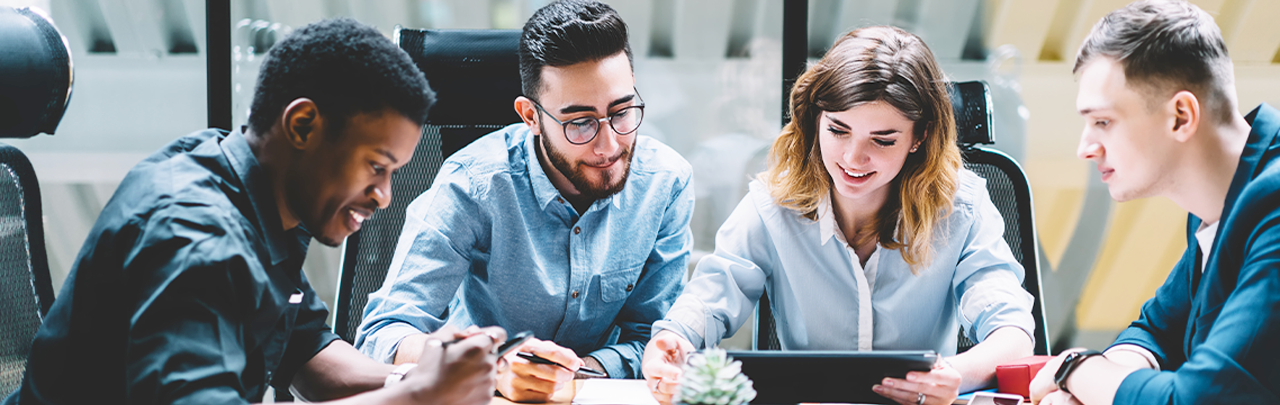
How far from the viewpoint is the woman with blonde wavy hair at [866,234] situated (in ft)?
4.79

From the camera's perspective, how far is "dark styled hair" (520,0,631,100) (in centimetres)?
154

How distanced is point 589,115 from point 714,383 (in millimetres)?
711

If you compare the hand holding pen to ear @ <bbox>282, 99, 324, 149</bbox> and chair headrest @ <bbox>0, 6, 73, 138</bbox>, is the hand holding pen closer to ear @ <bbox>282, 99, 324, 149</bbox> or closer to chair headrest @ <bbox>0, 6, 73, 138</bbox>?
ear @ <bbox>282, 99, 324, 149</bbox>

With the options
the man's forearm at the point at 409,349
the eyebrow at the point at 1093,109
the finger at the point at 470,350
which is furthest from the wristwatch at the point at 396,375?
the eyebrow at the point at 1093,109

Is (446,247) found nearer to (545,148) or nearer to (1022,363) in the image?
(545,148)

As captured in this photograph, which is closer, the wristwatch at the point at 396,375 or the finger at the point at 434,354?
the finger at the point at 434,354

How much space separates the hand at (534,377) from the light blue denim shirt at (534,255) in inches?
11.6

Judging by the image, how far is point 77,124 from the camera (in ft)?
10.0

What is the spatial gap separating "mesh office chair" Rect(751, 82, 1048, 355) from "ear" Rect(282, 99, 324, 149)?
42.8 inches

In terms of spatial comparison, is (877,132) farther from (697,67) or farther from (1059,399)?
Answer: (697,67)

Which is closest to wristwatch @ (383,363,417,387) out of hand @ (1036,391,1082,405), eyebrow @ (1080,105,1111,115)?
hand @ (1036,391,1082,405)

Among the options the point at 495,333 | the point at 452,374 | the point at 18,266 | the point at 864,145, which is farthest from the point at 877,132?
the point at 18,266

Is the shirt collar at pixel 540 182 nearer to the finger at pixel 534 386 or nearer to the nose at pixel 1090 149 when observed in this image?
the finger at pixel 534 386

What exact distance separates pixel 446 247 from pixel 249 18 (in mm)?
2063
